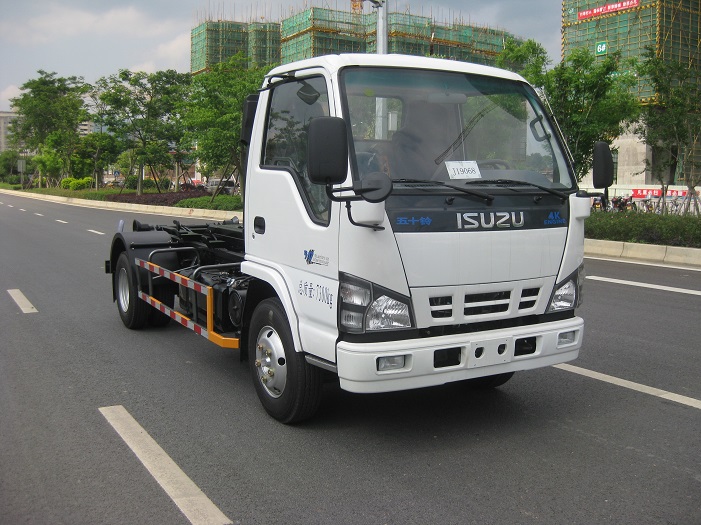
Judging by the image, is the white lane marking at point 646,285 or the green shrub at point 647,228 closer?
the white lane marking at point 646,285

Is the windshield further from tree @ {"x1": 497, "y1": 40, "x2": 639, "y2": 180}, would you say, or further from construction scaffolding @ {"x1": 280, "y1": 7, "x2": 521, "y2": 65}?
construction scaffolding @ {"x1": 280, "y1": 7, "x2": 521, "y2": 65}

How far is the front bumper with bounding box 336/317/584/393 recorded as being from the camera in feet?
13.5

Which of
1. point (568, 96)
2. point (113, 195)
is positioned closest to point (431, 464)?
point (568, 96)

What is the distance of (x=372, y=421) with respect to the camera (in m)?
5.03

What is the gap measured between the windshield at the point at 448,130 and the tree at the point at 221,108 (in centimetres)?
2641

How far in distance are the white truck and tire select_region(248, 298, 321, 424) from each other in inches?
0.4

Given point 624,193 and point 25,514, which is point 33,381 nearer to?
point 25,514

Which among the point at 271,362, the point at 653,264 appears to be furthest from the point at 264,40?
the point at 271,362

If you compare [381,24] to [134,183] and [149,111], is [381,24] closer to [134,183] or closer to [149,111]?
[149,111]

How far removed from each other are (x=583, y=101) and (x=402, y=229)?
1726cm

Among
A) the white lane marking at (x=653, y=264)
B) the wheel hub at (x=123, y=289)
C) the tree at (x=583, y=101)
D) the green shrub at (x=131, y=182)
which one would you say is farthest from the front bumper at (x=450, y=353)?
the green shrub at (x=131, y=182)

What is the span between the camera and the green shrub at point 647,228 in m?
14.2

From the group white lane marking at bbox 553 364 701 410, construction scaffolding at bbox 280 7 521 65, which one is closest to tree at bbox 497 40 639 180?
white lane marking at bbox 553 364 701 410

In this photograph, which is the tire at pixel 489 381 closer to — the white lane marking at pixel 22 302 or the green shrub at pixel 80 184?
the white lane marking at pixel 22 302
